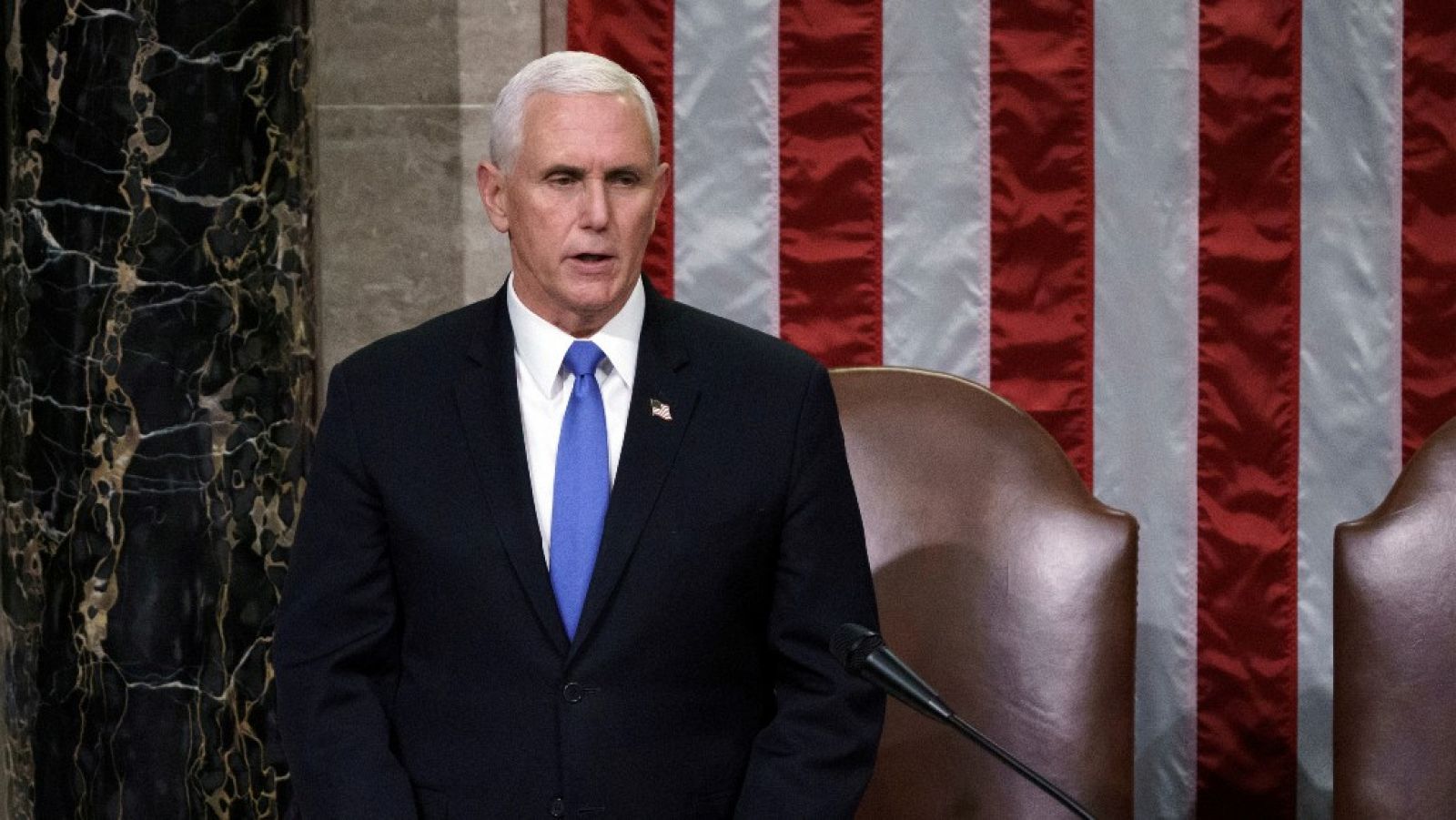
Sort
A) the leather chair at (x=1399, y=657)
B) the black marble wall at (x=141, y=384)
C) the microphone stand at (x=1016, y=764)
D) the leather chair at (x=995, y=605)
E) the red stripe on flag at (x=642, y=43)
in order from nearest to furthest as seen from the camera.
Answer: the microphone stand at (x=1016, y=764)
the leather chair at (x=1399, y=657)
the leather chair at (x=995, y=605)
the black marble wall at (x=141, y=384)
the red stripe on flag at (x=642, y=43)

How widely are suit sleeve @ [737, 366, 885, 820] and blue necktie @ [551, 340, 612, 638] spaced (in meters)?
0.21

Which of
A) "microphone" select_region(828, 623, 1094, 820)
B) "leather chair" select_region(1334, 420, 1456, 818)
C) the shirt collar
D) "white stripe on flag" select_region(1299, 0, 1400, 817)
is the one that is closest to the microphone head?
"microphone" select_region(828, 623, 1094, 820)

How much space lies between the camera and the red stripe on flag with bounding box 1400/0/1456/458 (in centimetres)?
310

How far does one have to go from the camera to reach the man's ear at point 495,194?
5.90ft

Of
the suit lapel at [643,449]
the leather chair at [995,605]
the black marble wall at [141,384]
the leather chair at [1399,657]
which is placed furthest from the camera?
the black marble wall at [141,384]

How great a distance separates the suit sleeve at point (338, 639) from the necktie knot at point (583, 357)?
251 mm

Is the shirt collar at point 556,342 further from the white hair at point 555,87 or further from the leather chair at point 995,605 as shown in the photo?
the leather chair at point 995,605

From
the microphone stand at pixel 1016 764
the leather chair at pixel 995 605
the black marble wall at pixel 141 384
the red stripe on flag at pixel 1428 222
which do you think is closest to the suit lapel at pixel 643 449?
the microphone stand at pixel 1016 764

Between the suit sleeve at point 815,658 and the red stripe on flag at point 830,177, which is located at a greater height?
the red stripe on flag at point 830,177

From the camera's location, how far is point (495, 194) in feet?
5.97

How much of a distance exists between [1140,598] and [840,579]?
1.49 metres

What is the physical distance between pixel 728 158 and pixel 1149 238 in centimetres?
82

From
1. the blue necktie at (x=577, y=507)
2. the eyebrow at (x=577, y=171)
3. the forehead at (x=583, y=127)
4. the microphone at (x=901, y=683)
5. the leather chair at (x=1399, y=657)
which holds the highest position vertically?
the forehead at (x=583, y=127)

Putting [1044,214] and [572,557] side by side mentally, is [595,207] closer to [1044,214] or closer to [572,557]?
[572,557]
